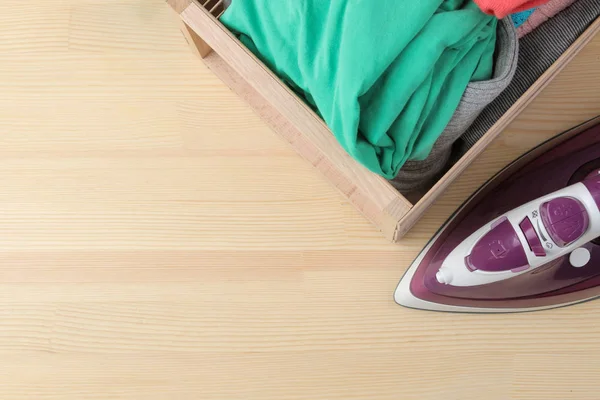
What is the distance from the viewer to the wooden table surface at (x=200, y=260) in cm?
84

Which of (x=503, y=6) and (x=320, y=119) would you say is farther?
(x=320, y=119)

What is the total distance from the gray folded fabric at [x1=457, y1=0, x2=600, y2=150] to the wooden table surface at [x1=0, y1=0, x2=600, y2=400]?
0.20 metres

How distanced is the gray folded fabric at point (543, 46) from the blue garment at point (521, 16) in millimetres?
35

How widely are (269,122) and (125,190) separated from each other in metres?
0.27

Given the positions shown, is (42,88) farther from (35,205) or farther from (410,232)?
(410,232)

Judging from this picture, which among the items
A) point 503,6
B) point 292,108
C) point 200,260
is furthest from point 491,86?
point 200,260

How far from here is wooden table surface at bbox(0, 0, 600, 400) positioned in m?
0.84

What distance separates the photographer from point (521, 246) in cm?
65

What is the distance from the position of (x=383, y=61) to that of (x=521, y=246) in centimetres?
31

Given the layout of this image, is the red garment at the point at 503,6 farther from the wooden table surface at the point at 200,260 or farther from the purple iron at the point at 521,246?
the wooden table surface at the point at 200,260

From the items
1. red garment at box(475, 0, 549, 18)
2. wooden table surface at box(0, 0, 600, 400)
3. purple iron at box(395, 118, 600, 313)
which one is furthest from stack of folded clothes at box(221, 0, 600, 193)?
wooden table surface at box(0, 0, 600, 400)

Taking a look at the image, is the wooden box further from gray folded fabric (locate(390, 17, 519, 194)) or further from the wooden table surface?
the wooden table surface

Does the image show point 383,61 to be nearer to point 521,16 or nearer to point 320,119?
point 320,119

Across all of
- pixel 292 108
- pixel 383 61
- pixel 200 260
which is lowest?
pixel 200 260
